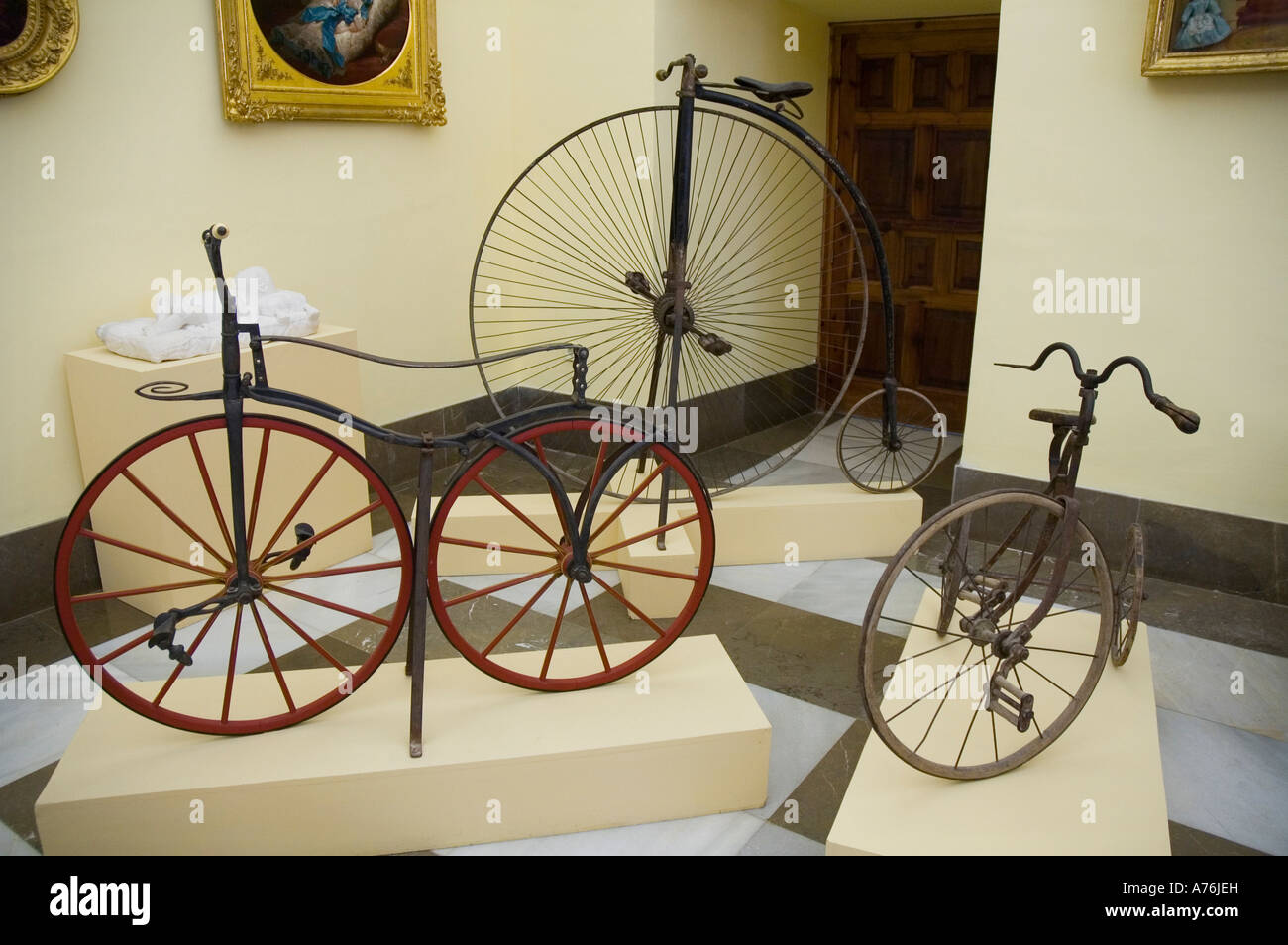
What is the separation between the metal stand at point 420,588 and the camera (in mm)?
1872

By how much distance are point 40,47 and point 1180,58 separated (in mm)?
2928

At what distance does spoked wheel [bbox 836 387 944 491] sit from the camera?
3.45m

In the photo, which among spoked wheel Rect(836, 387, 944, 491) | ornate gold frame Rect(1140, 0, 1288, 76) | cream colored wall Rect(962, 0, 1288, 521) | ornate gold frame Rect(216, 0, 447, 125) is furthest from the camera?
spoked wheel Rect(836, 387, 944, 491)

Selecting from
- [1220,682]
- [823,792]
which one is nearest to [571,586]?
[823,792]

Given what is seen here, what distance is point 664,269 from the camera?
411 cm

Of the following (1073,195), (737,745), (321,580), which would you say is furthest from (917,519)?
(321,580)

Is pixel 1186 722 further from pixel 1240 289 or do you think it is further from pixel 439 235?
pixel 439 235

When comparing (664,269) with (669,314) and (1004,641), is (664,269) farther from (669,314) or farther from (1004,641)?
(1004,641)

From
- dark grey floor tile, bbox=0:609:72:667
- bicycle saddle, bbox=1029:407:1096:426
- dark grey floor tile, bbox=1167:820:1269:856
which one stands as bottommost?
dark grey floor tile, bbox=1167:820:1269:856

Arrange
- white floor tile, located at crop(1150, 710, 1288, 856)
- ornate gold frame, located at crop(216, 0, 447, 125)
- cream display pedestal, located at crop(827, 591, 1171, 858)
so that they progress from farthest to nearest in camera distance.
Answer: ornate gold frame, located at crop(216, 0, 447, 125) → white floor tile, located at crop(1150, 710, 1288, 856) → cream display pedestal, located at crop(827, 591, 1171, 858)

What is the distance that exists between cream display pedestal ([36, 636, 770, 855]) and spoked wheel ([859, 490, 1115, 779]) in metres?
0.31

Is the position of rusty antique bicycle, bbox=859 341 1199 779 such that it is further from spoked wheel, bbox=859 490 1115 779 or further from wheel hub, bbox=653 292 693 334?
wheel hub, bbox=653 292 693 334

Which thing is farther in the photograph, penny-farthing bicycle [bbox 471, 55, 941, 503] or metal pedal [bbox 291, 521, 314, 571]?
penny-farthing bicycle [bbox 471, 55, 941, 503]

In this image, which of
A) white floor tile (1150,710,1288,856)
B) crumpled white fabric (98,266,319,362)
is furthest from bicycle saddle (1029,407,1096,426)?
crumpled white fabric (98,266,319,362)
